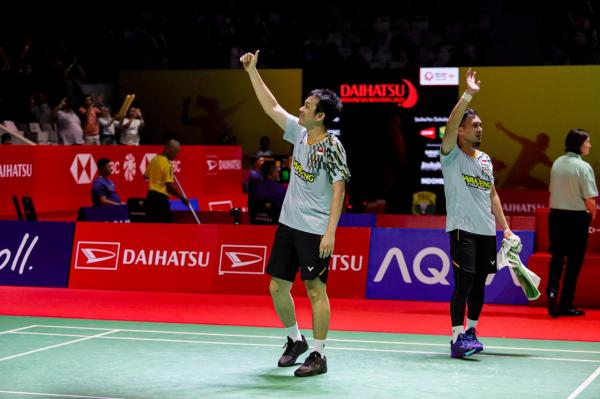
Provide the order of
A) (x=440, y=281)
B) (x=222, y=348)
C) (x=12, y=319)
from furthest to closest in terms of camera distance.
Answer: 1. (x=440, y=281)
2. (x=12, y=319)
3. (x=222, y=348)

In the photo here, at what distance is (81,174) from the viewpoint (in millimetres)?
19766

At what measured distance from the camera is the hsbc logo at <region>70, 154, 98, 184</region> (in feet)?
64.1

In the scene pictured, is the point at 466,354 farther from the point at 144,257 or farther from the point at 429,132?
the point at 429,132

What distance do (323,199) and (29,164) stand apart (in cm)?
1155

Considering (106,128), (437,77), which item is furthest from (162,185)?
(106,128)

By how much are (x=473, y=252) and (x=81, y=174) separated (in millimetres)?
12438

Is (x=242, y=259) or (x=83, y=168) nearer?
(x=242, y=259)

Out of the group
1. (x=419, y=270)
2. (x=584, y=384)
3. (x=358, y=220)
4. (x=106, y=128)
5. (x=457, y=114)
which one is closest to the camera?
(x=584, y=384)

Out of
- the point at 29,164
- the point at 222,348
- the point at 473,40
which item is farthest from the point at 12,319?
the point at 473,40

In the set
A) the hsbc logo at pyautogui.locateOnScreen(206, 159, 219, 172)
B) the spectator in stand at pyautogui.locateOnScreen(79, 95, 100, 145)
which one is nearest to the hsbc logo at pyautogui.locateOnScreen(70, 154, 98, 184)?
the spectator in stand at pyautogui.locateOnScreen(79, 95, 100, 145)

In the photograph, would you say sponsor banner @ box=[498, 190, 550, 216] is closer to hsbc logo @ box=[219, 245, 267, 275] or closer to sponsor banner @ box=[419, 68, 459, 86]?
sponsor banner @ box=[419, 68, 459, 86]

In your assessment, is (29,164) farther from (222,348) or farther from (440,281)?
(222,348)

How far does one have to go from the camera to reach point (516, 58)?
1053 inches

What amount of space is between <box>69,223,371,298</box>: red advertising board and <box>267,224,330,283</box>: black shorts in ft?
16.2
